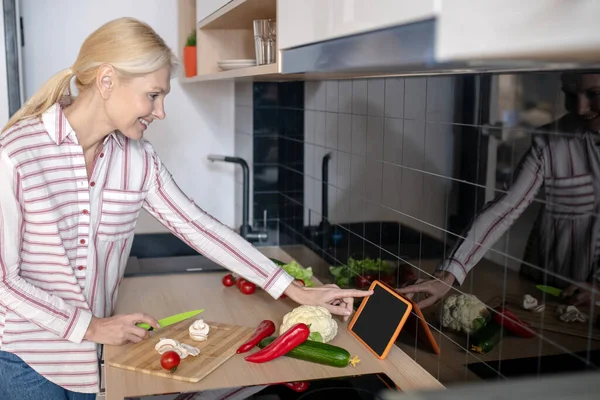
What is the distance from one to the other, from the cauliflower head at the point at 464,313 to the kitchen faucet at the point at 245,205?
1.38 m

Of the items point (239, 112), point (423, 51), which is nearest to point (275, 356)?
point (423, 51)

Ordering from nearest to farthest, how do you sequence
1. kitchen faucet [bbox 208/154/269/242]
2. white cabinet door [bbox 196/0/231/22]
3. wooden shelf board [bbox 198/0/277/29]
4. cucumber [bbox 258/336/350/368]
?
cucumber [bbox 258/336/350/368]
wooden shelf board [bbox 198/0/277/29]
white cabinet door [bbox 196/0/231/22]
kitchen faucet [bbox 208/154/269/242]

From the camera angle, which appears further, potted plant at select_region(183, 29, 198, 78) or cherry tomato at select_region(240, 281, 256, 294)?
potted plant at select_region(183, 29, 198, 78)

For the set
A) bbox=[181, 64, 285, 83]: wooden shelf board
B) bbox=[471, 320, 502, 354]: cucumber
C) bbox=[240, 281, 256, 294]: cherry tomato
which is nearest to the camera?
bbox=[471, 320, 502, 354]: cucumber

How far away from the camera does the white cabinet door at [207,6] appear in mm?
2017

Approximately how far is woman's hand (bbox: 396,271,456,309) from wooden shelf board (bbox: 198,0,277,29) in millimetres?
714

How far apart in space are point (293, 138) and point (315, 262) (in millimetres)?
488

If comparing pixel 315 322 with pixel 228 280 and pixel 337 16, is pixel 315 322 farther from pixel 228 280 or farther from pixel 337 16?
pixel 337 16

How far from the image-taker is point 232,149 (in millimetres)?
3078

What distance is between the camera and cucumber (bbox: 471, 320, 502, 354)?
133 centimetres

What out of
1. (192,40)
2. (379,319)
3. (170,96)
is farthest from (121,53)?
(170,96)

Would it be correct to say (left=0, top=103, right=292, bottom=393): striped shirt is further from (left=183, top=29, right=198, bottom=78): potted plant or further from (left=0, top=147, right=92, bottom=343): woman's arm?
(left=183, top=29, right=198, bottom=78): potted plant

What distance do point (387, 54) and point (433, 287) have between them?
841 mm

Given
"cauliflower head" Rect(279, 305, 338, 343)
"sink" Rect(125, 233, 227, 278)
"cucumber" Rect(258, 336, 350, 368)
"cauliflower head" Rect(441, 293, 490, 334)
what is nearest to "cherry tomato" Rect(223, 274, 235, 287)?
"sink" Rect(125, 233, 227, 278)
